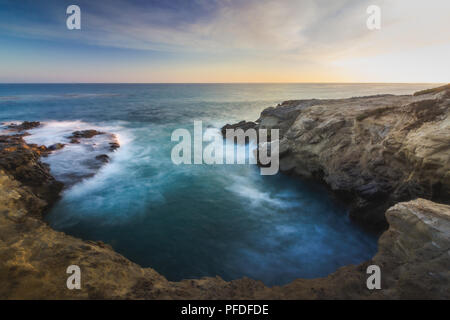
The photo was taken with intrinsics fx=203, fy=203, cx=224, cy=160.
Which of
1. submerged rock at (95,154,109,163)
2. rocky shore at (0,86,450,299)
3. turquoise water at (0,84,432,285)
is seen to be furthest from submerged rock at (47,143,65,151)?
rocky shore at (0,86,450,299)

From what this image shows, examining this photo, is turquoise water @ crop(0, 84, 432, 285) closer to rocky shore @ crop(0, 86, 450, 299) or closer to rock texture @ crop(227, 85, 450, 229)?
rock texture @ crop(227, 85, 450, 229)

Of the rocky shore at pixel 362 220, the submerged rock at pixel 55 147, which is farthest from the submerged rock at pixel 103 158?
the rocky shore at pixel 362 220

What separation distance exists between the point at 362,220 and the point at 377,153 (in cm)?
275

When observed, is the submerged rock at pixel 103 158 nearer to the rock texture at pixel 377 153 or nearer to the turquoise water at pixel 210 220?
the turquoise water at pixel 210 220

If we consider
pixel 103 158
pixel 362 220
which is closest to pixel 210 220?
pixel 362 220

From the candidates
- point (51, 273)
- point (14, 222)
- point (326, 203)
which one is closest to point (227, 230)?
point (326, 203)

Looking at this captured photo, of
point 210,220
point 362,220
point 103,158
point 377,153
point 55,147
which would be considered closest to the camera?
point 362,220

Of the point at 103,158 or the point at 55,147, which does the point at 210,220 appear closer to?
the point at 103,158

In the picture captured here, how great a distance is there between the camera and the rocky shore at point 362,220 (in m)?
3.52

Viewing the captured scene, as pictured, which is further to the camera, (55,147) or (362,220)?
(55,147)

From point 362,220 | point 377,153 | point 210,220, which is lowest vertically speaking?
point 210,220

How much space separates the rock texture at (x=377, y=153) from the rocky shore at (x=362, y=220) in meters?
0.04

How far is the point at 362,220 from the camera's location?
25.9 ft

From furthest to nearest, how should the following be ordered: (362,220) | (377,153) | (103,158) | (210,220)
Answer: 1. (103,158)
2. (210,220)
3. (377,153)
4. (362,220)
